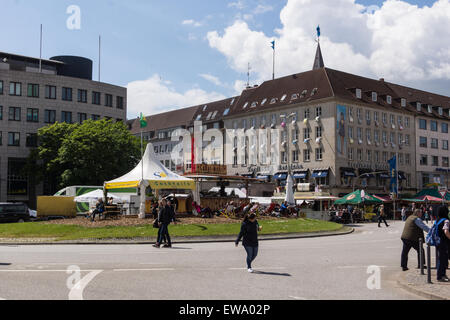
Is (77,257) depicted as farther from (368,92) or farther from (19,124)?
(368,92)

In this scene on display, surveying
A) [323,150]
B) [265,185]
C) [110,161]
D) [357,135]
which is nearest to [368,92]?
[357,135]

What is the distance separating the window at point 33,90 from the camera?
241 ft

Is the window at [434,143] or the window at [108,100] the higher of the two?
the window at [108,100]

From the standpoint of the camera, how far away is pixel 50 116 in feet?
245

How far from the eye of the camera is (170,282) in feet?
37.6

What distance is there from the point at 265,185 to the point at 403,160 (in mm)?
23619

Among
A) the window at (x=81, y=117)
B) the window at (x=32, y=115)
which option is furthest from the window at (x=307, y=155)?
the window at (x=32, y=115)

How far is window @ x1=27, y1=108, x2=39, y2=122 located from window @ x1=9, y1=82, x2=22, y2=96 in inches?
96.7

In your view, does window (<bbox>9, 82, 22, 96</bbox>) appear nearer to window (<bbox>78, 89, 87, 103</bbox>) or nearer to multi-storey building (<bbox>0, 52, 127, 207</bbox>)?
multi-storey building (<bbox>0, 52, 127, 207</bbox>)

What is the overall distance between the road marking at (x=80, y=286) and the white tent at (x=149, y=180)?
18.9 meters

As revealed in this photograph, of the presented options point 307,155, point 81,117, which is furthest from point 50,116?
point 307,155

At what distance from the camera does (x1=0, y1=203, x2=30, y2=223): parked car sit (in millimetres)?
41344

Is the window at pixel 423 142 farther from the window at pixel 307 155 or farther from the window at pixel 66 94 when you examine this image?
the window at pixel 66 94

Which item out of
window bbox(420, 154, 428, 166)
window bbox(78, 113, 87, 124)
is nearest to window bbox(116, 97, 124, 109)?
window bbox(78, 113, 87, 124)
